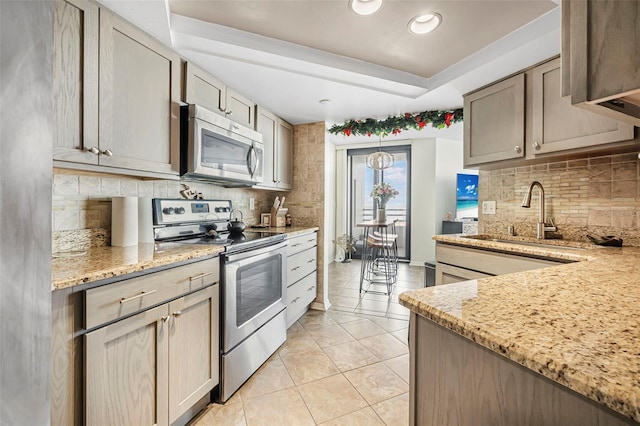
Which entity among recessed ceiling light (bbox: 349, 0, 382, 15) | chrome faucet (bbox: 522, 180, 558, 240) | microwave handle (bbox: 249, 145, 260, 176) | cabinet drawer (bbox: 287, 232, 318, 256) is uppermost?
recessed ceiling light (bbox: 349, 0, 382, 15)

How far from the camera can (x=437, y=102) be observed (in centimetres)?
271

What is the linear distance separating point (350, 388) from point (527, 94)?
2377mm

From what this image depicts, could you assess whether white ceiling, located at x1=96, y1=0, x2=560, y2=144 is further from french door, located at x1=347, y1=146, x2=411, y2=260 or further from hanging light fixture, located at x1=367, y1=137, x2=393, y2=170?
french door, located at x1=347, y1=146, x2=411, y2=260

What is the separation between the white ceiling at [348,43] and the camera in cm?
158

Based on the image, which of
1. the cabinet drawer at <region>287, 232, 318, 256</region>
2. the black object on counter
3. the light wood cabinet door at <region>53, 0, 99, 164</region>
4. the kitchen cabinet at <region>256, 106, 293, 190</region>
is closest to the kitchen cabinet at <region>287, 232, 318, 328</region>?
the cabinet drawer at <region>287, 232, 318, 256</region>

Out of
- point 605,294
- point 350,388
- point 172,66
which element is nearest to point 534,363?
point 605,294

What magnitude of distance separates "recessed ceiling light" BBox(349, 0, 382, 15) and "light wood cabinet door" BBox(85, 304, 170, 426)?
5.98ft

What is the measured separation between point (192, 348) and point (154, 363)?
0.23m

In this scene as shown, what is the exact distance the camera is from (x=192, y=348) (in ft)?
5.07

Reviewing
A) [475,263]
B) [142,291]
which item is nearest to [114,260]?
[142,291]

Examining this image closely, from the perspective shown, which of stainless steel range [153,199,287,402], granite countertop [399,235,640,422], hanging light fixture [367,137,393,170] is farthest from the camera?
hanging light fixture [367,137,393,170]

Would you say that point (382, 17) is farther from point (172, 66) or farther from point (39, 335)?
point (39, 335)

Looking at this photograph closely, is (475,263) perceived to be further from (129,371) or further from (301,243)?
(129,371)

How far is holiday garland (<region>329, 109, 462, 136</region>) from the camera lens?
286cm
